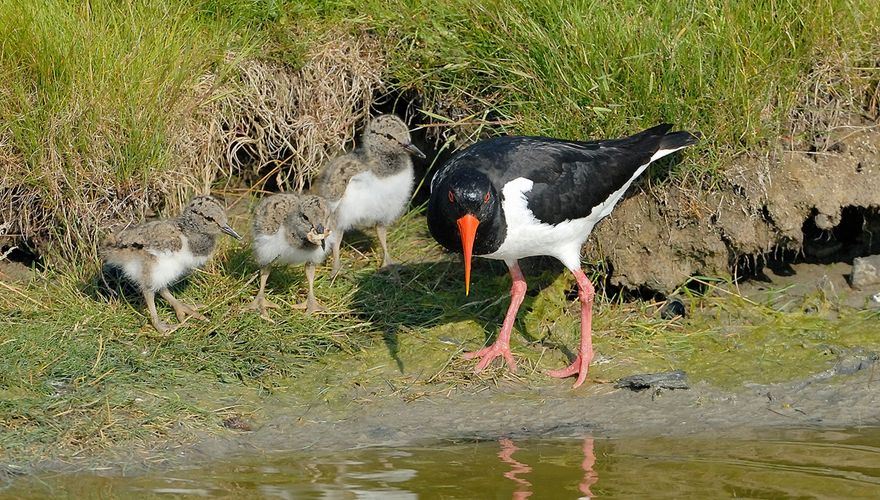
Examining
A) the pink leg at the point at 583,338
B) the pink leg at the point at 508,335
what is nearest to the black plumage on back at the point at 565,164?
the pink leg at the point at 583,338

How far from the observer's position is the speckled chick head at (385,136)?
23.4ft

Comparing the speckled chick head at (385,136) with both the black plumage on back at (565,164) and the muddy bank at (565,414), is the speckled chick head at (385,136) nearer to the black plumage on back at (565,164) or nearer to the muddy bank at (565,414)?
the black plumage on back at (565,164)

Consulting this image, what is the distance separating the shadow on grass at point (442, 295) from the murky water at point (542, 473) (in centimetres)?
129

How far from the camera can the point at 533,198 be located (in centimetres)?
597

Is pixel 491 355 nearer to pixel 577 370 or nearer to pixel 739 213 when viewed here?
pixel 577 370

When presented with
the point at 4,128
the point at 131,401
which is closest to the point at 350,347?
the point at 131,401

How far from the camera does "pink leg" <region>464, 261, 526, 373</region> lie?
20.5 ft

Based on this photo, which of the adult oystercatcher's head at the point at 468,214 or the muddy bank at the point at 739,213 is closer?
the adult oystercatcher's head at the point at 468,214

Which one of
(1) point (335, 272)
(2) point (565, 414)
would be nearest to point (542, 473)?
(2) point (565, 414)

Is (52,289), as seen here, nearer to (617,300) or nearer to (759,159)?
(617,300)

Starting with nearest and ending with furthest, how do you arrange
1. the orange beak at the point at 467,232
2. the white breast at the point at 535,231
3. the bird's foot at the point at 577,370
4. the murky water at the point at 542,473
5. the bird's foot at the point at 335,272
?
1. the murky water at the point at 542,473
2. the orange beak at the point at 467,232
3. the white breast at the point at 535,231
4. the bird's foot at the point at 577,370
5. the bird's foot at the point at 335,272

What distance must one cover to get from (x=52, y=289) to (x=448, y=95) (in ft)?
8.36

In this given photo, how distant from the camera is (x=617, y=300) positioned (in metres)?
6.89

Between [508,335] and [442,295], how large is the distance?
2.33 ft
